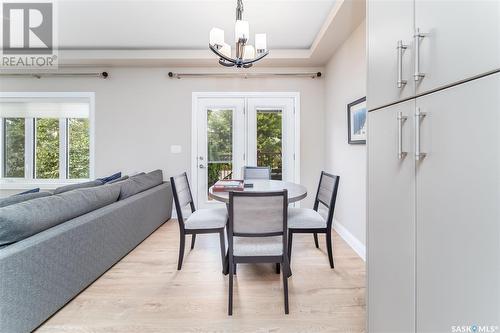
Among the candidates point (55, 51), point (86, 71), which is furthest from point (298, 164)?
point (55, 51)

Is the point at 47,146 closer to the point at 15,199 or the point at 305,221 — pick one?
the point at 15,199

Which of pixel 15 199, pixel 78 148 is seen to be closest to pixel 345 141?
pixel 15 199

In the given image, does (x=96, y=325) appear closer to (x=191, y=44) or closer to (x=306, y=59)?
(x=191, y=44)

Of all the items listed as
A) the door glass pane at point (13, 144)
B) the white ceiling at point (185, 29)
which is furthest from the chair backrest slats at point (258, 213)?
the door glass pane at point (13, 144)

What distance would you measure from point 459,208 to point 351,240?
2.26 metres

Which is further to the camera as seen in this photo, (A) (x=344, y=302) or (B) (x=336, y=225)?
(B) (x=336, y=225)

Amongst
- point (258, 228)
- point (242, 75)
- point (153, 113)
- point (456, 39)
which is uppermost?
point (242, 75)

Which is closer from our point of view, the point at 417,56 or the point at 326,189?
the point at 417,56

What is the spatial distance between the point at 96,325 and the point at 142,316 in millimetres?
271

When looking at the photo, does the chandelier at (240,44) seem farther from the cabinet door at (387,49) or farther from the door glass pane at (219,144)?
the door glass pane at (219,144)

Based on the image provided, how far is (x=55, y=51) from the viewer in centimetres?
365

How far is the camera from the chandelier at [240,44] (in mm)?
2030

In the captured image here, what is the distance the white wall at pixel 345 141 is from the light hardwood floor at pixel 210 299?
48cm

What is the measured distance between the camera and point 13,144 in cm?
404
